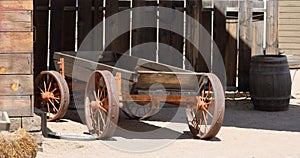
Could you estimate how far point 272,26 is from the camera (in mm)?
12133

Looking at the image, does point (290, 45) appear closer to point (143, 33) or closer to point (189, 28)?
point (189, 28)

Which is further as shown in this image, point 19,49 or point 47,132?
point 47,132

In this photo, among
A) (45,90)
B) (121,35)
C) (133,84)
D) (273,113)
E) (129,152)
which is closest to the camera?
(129,152)

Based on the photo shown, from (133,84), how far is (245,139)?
164 centimetres

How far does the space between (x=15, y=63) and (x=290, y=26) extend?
39.7 feet

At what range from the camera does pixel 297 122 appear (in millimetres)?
9859

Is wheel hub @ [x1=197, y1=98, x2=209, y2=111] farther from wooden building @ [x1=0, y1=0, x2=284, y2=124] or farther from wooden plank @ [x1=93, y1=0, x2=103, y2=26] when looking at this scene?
wooden plank @ [x1=93, y1=0, x2=103, y2=26]

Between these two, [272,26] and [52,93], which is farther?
[272,26]

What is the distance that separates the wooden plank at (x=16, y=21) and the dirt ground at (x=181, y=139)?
135cm

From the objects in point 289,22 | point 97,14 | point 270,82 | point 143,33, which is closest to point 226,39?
point 143,33

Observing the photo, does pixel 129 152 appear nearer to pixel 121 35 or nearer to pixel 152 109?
pixel 152 109

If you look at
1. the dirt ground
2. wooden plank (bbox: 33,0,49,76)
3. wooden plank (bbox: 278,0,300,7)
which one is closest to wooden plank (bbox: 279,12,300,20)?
wooden plank (bbox: 278,0,300,7)

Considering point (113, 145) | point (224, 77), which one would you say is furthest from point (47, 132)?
point (224, 77)

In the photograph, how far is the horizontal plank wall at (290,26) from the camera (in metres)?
17.6
